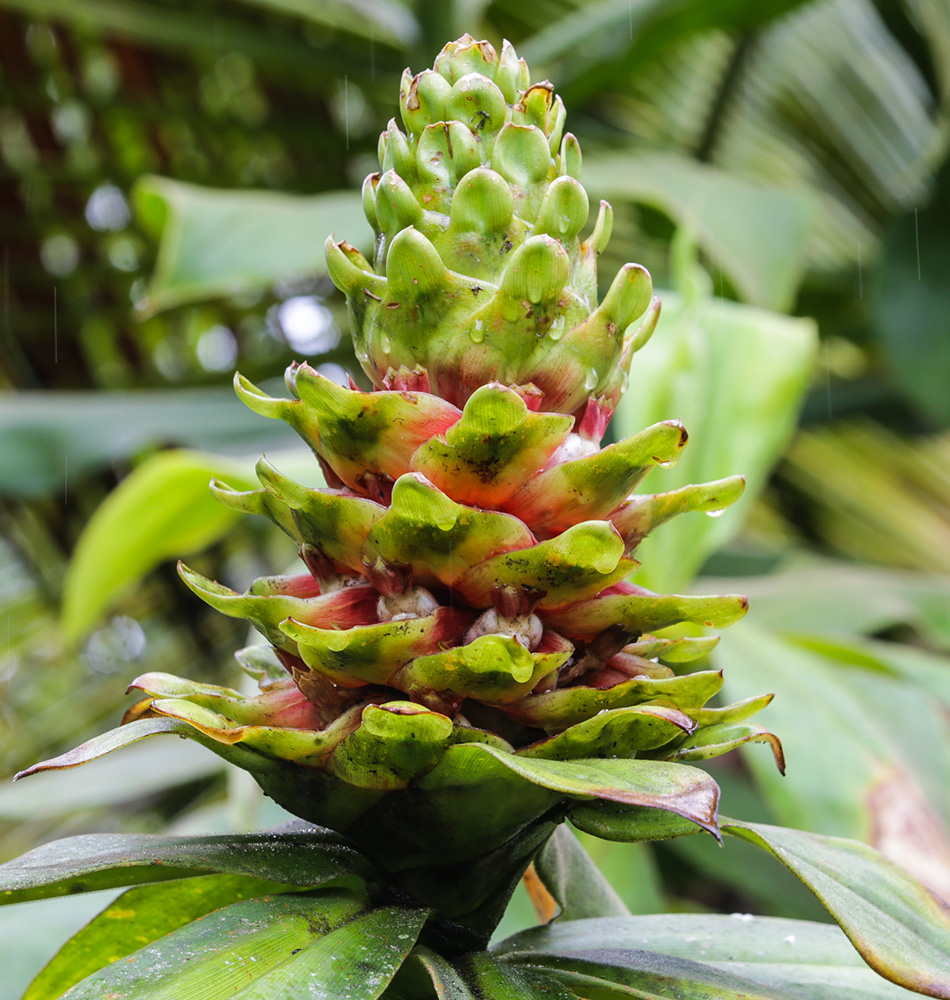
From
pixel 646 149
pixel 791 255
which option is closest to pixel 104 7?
A: pixel 646 149

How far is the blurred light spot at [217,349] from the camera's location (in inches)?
80.9

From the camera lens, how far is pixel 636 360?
2.71 ft

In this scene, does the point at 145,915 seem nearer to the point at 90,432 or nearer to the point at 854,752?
the point at 854,752

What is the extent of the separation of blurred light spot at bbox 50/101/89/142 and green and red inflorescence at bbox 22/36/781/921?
1.70 m

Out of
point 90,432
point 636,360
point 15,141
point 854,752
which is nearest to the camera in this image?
point 854,752

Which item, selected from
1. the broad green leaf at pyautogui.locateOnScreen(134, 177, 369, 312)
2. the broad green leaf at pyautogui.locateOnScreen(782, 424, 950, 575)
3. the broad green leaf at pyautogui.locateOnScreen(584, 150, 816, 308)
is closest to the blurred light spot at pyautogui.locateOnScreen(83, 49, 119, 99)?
the broad green leaf at pyautogui.locateOnScreen(134, 177, 369, 312)

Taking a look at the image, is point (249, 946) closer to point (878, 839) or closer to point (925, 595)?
point (878, 839)

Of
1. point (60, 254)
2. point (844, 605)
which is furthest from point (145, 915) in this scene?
point (60, 254)

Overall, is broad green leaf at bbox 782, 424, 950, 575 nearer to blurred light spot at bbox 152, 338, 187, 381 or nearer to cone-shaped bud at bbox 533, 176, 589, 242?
blurred light spot at bbox 152, 338, 187, 381

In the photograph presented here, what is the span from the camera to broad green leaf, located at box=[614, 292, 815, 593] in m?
0.77

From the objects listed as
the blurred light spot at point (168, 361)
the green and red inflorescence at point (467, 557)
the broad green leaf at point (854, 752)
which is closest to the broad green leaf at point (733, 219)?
the broad green leaf at point (854, 752)

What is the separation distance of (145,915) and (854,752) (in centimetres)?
52

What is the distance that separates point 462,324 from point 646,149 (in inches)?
59.5

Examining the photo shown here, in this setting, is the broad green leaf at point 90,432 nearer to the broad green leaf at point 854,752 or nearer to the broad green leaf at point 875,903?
the broad green leaf at point 854,752
